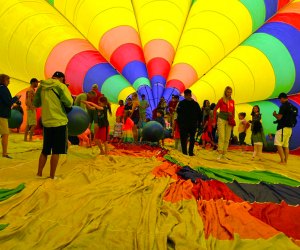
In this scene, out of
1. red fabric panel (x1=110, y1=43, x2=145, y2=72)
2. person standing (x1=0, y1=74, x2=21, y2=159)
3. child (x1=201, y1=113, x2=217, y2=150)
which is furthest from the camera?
red fabric panel (x1=110, y1=43, x2=145, y2=72)

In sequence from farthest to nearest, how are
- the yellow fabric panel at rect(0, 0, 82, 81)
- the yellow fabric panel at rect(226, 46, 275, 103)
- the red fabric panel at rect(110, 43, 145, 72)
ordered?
the red fabric panel at rect(110, 43, 145, 72) < the yellow fabric panel at rect(226, 46, 275, 103) < the yellow fabric panel at rect(0, 0, 82, 81)

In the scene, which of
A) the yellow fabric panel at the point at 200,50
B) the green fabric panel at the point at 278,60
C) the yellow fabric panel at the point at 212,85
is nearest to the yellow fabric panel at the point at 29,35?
the yellow fabric panel at the point at 200,50

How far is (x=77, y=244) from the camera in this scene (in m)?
2.08

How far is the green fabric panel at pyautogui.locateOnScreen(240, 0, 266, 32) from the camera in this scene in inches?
Result: 358

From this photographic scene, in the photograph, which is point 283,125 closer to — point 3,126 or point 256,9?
point 256,9

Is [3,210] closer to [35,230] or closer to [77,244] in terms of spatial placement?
[35,230]

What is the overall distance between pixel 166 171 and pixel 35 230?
2382 millimetres

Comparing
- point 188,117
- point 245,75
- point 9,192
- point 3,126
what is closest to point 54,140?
point 9,192

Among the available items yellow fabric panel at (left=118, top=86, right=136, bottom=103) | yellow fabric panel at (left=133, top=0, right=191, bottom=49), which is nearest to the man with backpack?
yellow fabric panel at (left=133, top=0, right=191, bottom=49)

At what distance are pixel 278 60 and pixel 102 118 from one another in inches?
215

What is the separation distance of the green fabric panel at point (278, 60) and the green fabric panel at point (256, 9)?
1.46ft

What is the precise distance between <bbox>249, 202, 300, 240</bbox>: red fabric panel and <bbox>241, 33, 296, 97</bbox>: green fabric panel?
259 inches

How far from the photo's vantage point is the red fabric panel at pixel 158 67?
1166cm

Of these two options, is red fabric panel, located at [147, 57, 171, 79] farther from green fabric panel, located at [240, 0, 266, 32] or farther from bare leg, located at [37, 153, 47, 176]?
bare leg, located at [37, 153, 47, 176]
